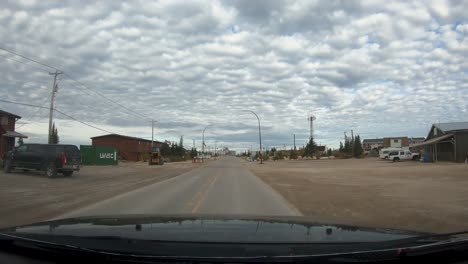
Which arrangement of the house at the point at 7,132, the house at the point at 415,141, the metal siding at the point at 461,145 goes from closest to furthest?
1. the house at the point at 7,132
2. the metal siding at the point at 461,145
3. the house at the point at 415,141

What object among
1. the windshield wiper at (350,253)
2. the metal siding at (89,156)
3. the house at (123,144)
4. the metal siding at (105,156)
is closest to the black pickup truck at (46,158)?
the windshield wiper at (350,253)

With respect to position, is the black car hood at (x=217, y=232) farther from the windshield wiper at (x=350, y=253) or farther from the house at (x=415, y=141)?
the house at (x=415, y=141)

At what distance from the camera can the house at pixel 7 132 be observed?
4869 centimetres

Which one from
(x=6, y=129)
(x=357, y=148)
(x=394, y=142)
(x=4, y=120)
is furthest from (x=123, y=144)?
(x=394, y=142)

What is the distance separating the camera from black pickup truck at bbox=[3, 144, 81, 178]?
27.4 m

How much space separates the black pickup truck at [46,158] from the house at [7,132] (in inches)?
788

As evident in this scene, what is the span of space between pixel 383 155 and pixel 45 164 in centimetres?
6369

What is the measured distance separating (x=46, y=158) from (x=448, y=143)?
49491 mm

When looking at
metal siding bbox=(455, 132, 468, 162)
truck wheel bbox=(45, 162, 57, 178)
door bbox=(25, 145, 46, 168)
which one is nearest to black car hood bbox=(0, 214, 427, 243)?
truck wheel bbox=(45, 162, 57, 178)

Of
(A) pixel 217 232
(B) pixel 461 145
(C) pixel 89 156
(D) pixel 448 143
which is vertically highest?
(D) pixel 448 143

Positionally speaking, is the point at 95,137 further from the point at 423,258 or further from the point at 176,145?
the point at 423,258

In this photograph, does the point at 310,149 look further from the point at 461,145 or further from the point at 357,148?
the point at 461,145

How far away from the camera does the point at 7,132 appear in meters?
50.3

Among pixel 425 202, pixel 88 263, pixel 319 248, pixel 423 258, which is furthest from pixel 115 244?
pixel 425 202
